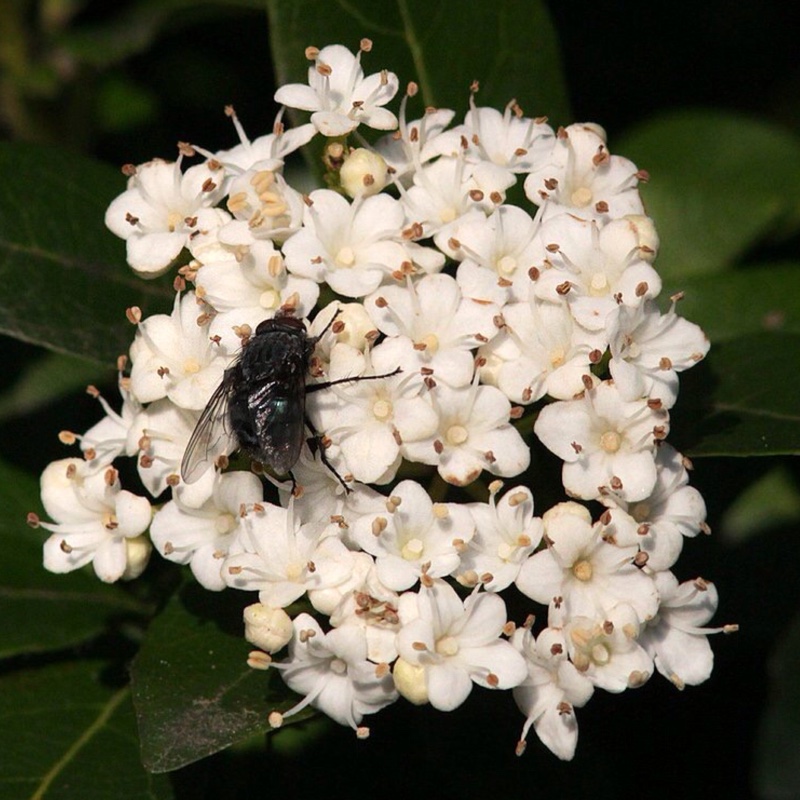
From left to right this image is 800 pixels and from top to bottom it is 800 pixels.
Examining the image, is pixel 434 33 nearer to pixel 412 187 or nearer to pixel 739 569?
pixel 412 187

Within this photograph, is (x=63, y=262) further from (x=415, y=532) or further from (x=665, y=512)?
(x=665, y=512)

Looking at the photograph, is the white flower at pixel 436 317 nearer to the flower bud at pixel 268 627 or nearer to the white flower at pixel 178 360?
the white flower at pixel 178 360

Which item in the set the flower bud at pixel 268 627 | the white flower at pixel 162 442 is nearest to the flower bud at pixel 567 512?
the flower bud at pixel 268 627

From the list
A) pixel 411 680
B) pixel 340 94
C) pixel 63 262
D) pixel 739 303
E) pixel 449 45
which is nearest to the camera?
pixel 411 680

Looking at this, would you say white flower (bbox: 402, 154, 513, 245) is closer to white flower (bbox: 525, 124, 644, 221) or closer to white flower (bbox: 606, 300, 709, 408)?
white flower (bbox: 525, 124, 644, 221)

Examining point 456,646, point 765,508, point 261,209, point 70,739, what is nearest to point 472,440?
point 456,646

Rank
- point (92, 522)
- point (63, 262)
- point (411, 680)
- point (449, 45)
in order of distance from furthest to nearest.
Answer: point (449, 45) → point (63, 262) → point (92, 522) → point (411, 680)
